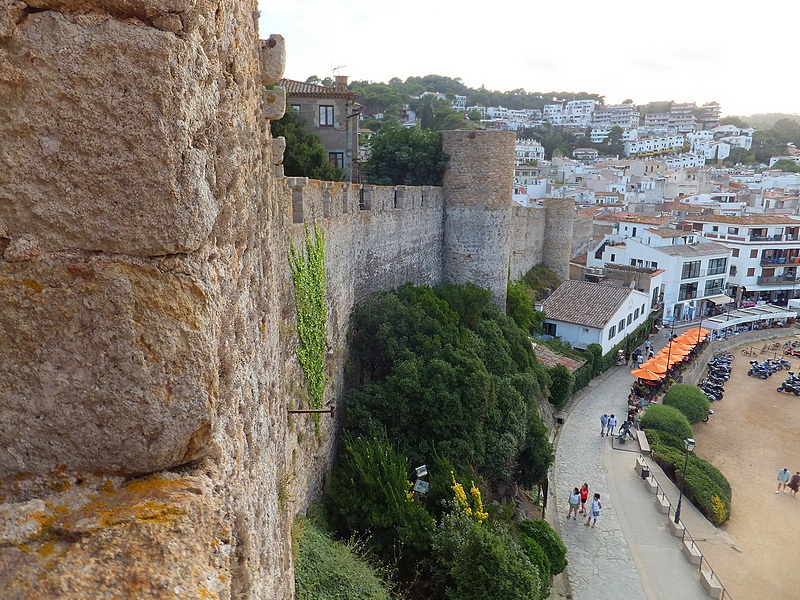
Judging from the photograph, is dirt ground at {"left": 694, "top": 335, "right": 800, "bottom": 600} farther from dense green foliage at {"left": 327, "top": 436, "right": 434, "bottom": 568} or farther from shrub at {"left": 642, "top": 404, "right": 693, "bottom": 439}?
dense green foliage at {"left": 327, "top": 436, "right": 434, "bottom": 568}

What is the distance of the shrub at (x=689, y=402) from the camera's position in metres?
22.0

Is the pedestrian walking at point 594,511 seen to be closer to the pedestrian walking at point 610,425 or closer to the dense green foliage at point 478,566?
the dense green foliage at point 478,566

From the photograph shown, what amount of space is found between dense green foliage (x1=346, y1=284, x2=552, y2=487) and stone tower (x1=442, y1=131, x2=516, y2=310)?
2960mm

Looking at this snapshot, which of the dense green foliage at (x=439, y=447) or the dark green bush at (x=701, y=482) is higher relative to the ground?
the dense green foliage at (x=439, y=447)

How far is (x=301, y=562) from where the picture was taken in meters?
6.76

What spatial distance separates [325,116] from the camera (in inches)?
801

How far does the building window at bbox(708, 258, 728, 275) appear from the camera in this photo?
119 feet

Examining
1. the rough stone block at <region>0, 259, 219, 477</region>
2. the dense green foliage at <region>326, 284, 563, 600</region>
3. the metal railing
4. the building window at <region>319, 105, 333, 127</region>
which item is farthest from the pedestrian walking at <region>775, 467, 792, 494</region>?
the rough stone block at <region>0, 259, 219, 477</region>

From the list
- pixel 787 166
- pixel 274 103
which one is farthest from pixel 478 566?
pixel 787 166

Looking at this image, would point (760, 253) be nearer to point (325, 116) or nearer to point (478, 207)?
point (478, 207)

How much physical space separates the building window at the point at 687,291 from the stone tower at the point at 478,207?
22607mm

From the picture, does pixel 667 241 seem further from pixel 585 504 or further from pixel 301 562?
pixel 301 562

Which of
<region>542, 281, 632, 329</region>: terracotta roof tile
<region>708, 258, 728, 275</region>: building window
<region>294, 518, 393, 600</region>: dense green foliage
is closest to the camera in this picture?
<region>294, 518, 393, 600</region>: dense green foliage

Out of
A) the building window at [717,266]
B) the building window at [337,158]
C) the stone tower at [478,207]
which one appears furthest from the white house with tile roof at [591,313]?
the building window at [337,158]
